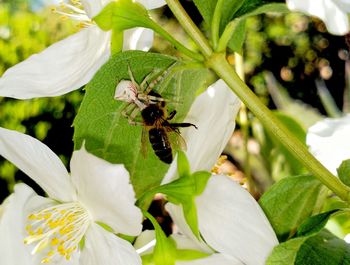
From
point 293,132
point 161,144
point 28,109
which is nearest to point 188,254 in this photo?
point 161,144

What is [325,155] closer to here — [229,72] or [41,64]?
[229,72]

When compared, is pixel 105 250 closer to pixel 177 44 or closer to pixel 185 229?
pixel 185 229

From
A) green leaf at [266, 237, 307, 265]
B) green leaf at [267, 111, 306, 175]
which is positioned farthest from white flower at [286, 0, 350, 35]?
green leaf at [267, 111, 306, 175]

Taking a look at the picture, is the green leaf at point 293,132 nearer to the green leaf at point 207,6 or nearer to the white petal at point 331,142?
the white petal at point 331,142

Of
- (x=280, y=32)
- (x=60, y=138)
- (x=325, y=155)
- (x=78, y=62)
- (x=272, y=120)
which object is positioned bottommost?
(x=280, y=32)

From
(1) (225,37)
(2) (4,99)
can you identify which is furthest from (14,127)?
(1) (225,37)

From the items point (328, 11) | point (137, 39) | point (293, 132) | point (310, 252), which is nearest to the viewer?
point (328, 11)
